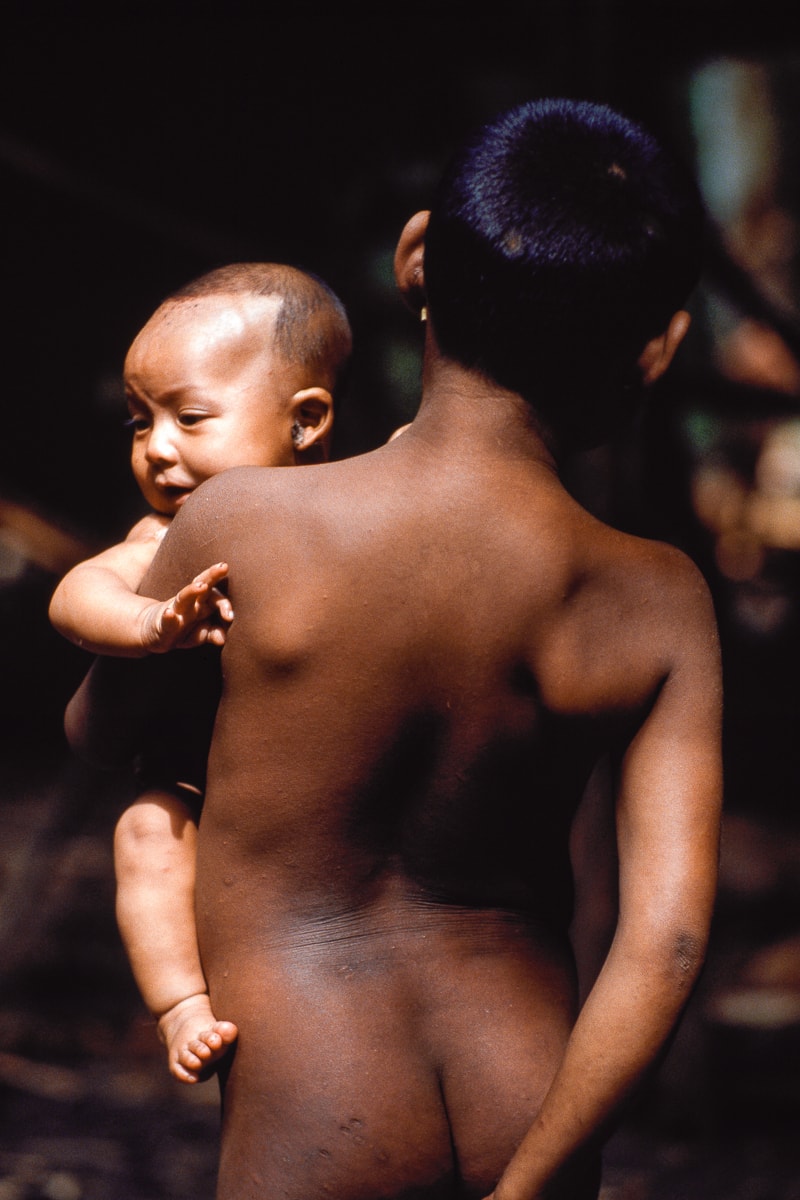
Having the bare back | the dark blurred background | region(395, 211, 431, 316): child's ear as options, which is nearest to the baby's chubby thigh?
the bare back

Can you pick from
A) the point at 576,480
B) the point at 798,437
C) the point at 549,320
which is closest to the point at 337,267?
the point at 576,480

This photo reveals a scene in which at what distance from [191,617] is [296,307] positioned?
0.47 metres

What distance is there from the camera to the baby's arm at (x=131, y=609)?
1087mm

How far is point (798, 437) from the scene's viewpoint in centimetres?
721

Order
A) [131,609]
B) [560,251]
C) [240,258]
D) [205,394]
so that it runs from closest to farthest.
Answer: [560,251] → [131,609] → [205,394] → [240,258]

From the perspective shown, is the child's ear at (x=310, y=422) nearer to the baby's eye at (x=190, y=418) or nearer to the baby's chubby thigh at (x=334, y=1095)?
the baby's eye at (x=190, y=418)

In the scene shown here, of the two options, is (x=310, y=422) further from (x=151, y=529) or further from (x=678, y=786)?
(x=678, y=786)

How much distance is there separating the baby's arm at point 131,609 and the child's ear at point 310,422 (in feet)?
0.64

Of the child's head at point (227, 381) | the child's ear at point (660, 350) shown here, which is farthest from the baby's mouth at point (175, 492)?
the child's ear at point (660, 350)

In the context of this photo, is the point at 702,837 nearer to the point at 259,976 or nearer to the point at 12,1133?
the point at 259,976

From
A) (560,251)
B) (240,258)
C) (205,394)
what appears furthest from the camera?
(240,258)

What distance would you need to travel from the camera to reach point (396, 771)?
44.1 inches

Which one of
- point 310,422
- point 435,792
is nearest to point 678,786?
point 435,792

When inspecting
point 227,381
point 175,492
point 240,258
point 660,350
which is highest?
point 660,350
